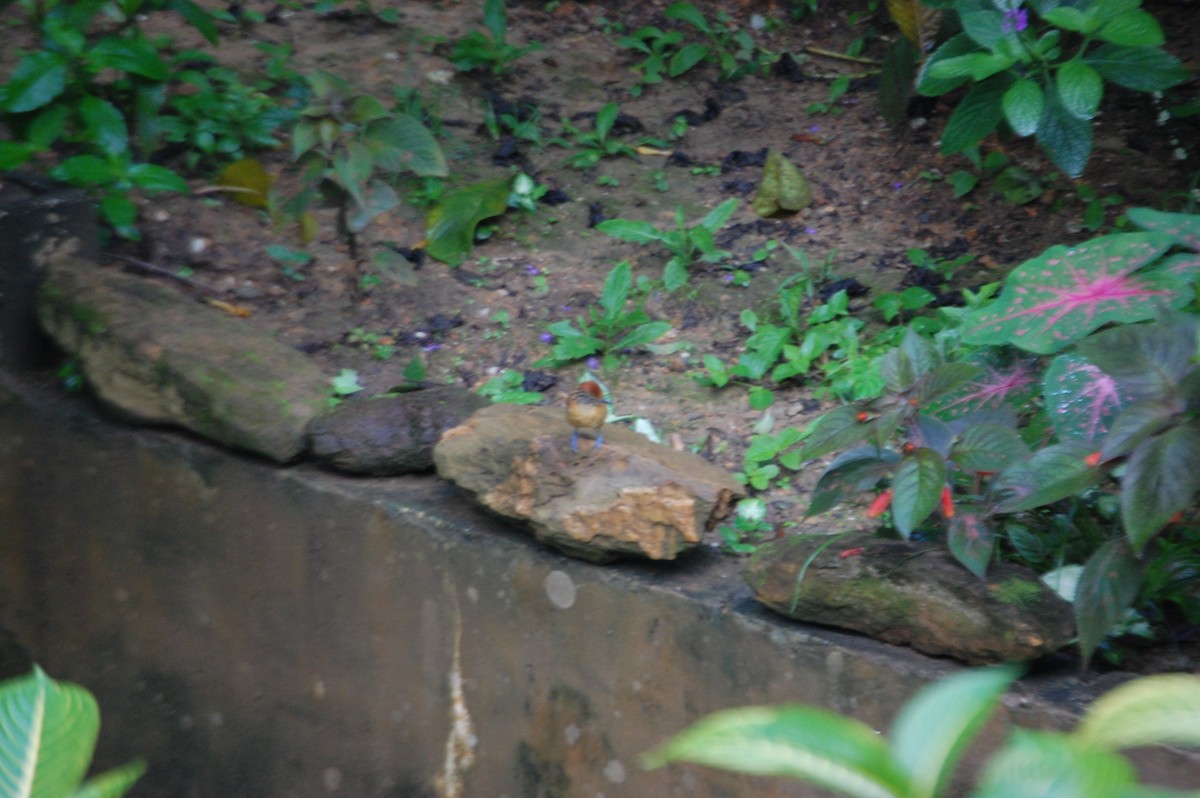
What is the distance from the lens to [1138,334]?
1627 millimetres

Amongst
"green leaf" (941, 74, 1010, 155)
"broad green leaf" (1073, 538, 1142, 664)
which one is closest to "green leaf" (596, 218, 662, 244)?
"green leaf" (941, 74, 1010, 155)

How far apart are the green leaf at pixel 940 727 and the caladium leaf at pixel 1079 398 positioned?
4.17 ft

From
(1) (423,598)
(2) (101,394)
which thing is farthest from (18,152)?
(1) (423,598)

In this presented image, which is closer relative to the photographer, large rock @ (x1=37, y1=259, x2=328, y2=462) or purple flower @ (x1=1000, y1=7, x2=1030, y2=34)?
purple flower @ (x1=1000, y1=7, x2=1030, y2=34)

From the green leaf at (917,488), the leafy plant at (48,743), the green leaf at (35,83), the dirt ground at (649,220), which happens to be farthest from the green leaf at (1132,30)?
the green leaf at (35,83)

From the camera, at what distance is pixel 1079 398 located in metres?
1.80

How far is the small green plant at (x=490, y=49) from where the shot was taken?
3.57 meters

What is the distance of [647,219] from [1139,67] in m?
1.29

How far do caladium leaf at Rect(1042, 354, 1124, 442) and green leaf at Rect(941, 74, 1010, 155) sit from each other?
727 mm

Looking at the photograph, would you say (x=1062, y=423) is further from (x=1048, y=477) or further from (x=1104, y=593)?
(x=1104, y=593)

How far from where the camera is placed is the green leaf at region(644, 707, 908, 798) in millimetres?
581

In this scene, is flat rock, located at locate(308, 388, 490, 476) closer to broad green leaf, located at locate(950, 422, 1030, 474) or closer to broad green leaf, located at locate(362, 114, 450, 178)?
broad green leaf, located at locate(362, 114, 450, 178)

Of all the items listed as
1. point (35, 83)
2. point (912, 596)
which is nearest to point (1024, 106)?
point (912, 596)

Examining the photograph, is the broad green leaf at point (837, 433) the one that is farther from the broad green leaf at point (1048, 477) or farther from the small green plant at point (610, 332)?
the small green plant at point (610, 332)
